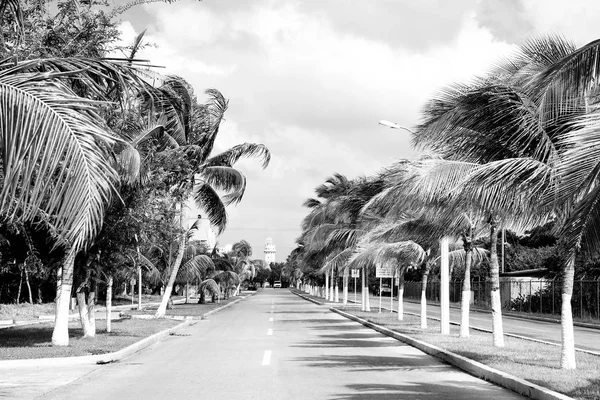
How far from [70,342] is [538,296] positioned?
34.3 meters

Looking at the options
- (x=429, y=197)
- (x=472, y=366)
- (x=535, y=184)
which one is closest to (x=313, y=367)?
(x=472, y=366)

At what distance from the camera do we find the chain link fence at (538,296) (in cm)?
3828

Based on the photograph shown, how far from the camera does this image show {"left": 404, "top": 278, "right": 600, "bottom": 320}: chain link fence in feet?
126

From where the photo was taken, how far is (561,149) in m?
13.5

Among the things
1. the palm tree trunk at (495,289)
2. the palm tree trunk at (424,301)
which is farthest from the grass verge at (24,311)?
the palm tree trunk at (495,289)

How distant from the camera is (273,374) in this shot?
13.3 meters

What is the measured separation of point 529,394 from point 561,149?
4954mm

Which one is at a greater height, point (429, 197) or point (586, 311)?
point (429, 197)

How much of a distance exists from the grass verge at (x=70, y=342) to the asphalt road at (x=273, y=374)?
0.78 meters

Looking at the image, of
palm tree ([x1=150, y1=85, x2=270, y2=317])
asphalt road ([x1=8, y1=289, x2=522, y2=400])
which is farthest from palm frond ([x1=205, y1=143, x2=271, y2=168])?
asphalt road ([x1=8, y1=289, x2=522, y2=400])

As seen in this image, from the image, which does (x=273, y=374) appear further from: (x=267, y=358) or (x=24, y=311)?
(x=24, y=311)

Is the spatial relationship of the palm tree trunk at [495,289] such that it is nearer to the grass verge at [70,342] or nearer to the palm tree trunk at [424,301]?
the palm tree trunk at [424,301]

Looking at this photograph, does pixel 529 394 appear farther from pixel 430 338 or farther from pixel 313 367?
pixel 430 338

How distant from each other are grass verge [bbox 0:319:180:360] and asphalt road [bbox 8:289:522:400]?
78 centimetres
